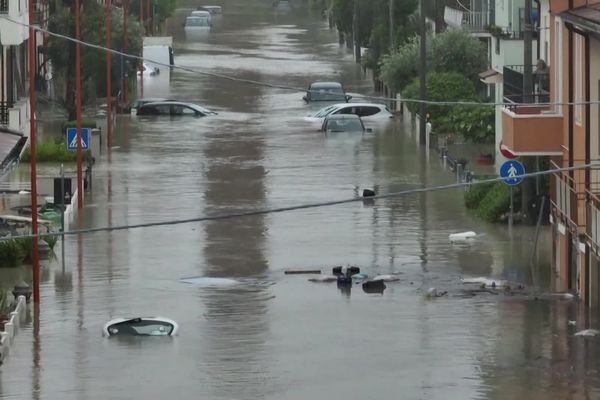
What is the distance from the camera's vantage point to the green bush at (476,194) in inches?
1783

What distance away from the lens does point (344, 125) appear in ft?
214

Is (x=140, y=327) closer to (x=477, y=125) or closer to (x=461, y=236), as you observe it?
(x=461, y=236)

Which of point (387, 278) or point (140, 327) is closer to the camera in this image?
point (140, 327)

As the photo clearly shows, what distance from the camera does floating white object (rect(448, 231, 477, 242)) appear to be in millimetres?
41016

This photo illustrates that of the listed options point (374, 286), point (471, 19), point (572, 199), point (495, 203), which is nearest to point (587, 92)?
point (572, 199)

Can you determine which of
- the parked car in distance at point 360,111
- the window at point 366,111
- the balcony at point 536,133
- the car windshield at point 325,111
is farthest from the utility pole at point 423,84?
the balcony at point 536,133

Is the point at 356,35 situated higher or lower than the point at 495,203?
higher

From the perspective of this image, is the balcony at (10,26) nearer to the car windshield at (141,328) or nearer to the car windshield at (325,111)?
the car windshield at (325,111)

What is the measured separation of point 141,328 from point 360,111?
3847 cm

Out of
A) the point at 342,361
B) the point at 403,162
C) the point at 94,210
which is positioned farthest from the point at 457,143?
the point at 342,361

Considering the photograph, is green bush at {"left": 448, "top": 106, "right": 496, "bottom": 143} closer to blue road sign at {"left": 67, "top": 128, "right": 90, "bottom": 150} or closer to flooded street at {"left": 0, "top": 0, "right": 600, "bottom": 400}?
flooded street at {"left": 0, "top": 0, "right": 600, "bottom": 400}

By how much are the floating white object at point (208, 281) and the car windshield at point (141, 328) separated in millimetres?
4915

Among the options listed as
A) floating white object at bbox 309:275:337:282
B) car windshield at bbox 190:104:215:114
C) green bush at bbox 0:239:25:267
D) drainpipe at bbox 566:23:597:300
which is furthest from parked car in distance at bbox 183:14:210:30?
drainpipe at bbox 566:23:597:300

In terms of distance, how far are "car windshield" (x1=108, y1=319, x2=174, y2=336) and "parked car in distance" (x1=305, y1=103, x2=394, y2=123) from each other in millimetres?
37083
